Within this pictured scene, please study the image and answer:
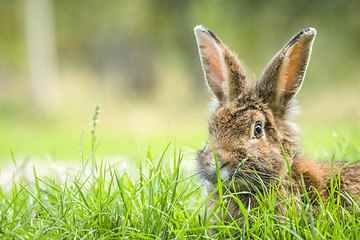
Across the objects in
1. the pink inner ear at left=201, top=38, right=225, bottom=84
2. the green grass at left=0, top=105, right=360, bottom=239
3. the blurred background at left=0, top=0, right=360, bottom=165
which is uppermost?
the blurred background at left=0, top=0, right=360, bottom=165

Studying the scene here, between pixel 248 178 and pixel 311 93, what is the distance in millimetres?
15882

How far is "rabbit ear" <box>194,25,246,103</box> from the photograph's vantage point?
11.2 ft

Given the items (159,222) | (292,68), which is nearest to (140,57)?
(292,68)

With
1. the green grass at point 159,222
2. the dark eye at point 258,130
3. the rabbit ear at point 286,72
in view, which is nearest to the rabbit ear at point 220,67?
the rabbit ear at point 286,72

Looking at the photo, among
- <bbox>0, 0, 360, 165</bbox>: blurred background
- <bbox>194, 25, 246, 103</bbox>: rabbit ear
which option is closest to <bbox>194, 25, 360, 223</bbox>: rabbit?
<bbox>194, 25, 246, 103</bbox>: rabbit ear

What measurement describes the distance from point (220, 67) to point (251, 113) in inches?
24.2

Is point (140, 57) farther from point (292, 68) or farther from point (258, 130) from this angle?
point (258, 130)

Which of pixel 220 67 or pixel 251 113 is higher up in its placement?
pixel 220 67

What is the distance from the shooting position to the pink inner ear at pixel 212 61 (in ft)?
11.7

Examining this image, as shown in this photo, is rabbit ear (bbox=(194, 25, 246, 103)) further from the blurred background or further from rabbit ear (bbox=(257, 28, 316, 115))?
the blurred background

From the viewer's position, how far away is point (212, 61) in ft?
11.8

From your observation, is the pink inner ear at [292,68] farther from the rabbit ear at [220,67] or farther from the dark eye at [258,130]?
the dark eye at [258,130]

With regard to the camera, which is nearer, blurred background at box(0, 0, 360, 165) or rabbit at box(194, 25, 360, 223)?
rabbit at box(194, 25, 360, 223)

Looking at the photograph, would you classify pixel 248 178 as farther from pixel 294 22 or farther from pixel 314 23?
pixel 294 22
